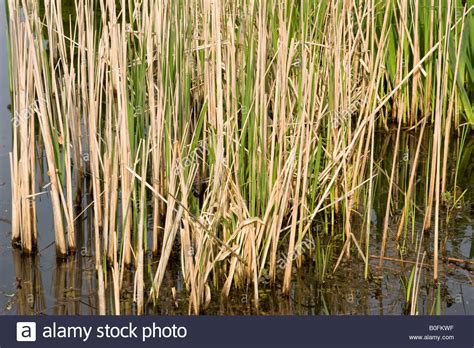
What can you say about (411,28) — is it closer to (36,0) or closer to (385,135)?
(385,135)

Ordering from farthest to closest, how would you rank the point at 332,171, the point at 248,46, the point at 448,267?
the point at 332,171
the point at 448,267
the point at 248,46

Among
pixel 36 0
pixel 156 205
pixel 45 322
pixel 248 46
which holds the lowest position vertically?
pixel 45 322

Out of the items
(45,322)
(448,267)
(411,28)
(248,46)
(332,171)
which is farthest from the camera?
(411,28)

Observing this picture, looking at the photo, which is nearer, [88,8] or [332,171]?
[88,8]

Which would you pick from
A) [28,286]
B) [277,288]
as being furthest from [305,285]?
[28,286]

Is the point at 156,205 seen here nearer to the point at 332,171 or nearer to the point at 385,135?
the point at 332,171

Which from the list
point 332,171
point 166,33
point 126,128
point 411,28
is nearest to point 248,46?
point 166,33

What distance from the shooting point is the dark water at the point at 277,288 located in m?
3.38

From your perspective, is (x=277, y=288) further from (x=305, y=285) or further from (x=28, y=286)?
(x=28, y=286)

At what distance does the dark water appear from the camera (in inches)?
133

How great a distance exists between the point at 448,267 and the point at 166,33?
5.14 feet

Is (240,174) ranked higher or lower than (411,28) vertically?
lower

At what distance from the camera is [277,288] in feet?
11.6

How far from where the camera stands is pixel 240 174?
11.3 feet
